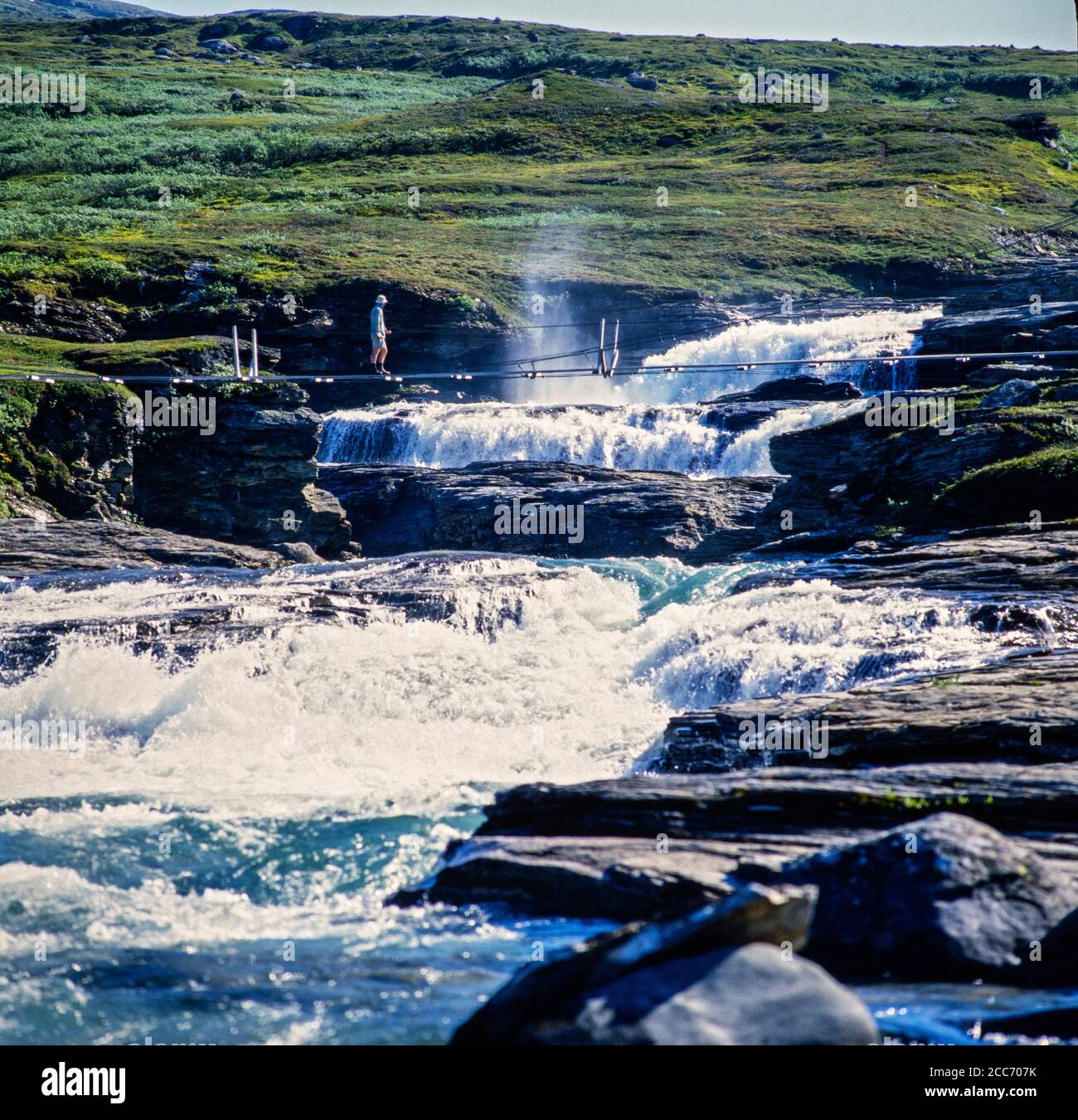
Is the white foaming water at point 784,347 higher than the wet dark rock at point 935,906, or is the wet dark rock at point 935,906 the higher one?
the white foaming water at point 784,347

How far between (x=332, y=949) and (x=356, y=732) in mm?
9075

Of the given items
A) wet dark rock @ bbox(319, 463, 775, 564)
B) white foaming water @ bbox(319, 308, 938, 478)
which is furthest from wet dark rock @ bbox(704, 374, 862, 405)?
wet dark rock @ bbox(319, 463, 775, 564)

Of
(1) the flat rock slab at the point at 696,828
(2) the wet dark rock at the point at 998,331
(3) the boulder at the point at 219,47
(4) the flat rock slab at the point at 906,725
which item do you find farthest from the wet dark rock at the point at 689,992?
(3) the boulder at the point at 219,47

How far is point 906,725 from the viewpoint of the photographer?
1362 centimetres

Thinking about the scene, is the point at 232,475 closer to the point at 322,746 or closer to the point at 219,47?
the point at 322,746

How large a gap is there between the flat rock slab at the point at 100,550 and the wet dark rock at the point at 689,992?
20606 millimetres

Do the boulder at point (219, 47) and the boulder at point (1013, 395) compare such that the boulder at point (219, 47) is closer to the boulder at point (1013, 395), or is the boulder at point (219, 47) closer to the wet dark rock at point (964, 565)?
the boulder at point (1013, 395)

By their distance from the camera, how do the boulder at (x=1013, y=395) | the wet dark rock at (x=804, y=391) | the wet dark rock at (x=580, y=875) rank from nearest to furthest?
the wet dark rock at (x=580, y=875), the boulder at (x=1013, y=395), the wet dark rock at (x=804, y=391)

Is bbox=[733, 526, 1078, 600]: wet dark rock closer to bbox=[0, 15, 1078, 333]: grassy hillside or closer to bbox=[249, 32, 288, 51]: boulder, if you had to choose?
bbox=[0, 15, 1078, 333]: grassy hillside

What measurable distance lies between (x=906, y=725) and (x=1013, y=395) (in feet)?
64.6

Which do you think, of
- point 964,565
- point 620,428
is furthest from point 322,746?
point 620,428

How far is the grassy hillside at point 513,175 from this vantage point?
58.8 m
